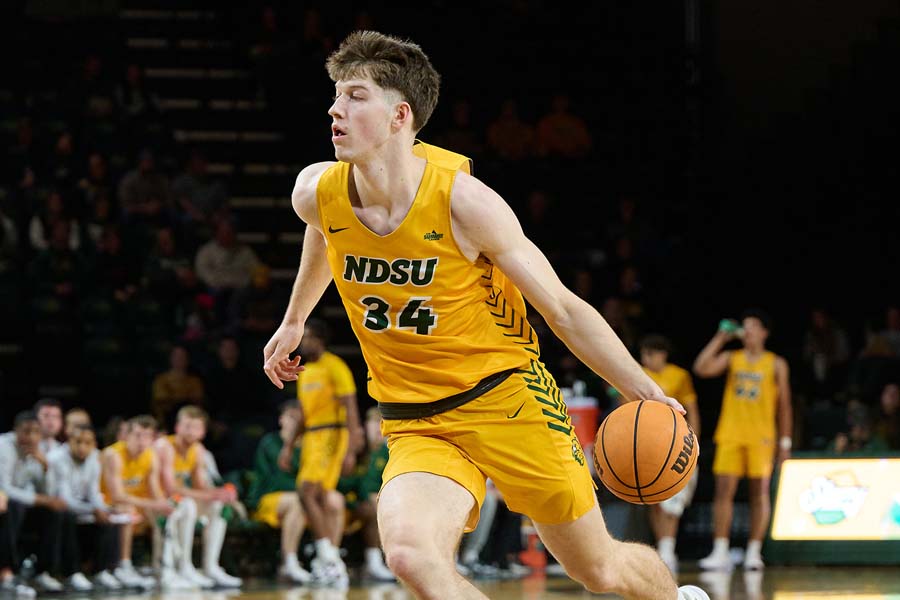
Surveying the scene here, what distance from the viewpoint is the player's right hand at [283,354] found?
4684mm

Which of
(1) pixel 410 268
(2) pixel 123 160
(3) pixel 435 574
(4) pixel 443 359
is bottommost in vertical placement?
(3) pixel 435 574

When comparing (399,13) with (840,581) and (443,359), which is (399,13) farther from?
(443,359)

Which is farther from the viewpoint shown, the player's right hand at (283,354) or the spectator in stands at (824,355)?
the spectator in stands at (824,355)

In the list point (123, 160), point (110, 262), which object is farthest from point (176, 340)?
point (123, 160)

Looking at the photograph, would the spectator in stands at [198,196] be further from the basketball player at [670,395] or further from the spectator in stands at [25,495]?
the basketball player at [670,395]

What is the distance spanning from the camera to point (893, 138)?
632 inches

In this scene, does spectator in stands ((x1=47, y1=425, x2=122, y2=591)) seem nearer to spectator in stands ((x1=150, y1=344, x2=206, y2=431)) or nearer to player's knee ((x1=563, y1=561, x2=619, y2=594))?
spectator in stands ((x1=150, y1=344, x2=206, y2=431))

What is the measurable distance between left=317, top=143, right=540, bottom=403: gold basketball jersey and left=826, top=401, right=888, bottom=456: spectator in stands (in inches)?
305

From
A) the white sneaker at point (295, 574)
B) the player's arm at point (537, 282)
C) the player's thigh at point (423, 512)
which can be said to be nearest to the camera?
the player's thigh at point (423, 512)

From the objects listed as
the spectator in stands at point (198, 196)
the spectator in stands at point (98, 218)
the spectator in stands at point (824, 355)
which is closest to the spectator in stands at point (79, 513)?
the spectator in stands at point (98, 218)

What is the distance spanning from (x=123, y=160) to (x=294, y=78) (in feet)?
8.26

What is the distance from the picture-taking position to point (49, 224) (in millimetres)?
13719

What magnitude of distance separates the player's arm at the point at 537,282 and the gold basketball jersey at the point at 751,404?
7562 millimetres

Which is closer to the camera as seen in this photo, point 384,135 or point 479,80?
point 384,135
